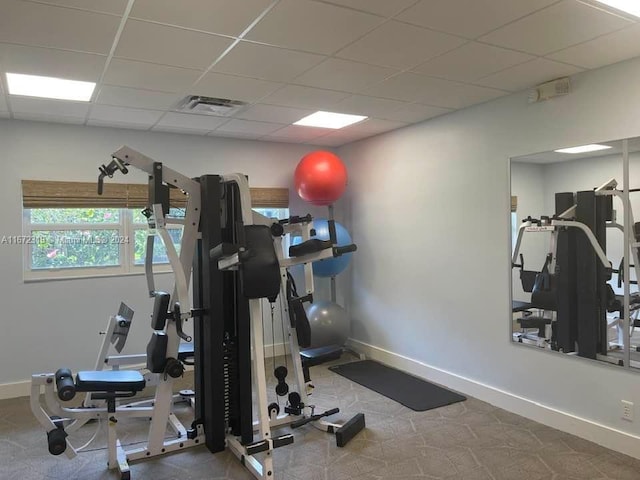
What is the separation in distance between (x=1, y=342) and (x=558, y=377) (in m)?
4.45

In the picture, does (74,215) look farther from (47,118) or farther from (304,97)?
(304,97)

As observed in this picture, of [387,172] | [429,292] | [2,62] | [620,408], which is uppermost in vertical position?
[2,62]

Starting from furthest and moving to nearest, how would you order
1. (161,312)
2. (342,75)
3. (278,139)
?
(278,139) → (342,75) → (161,312)

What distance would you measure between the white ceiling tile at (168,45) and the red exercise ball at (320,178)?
198 centimetres

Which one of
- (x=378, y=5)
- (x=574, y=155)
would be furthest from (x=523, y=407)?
(x=378, y=5)

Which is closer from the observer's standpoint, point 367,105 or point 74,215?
point 367,105

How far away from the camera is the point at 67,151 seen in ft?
14.3

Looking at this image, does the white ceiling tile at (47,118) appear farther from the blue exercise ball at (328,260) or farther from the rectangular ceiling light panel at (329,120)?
the blue exercise ball at (328,260)

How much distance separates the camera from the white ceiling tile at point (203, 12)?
2.12 metres

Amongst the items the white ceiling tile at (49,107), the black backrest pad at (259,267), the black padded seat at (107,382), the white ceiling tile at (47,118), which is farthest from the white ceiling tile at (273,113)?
the black padded seat at (107,382)

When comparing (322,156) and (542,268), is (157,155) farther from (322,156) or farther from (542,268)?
(542,268)

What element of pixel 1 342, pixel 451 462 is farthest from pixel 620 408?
pixel 1 342

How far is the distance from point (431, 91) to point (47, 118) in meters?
3.20

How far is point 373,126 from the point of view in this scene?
4.64 metres
